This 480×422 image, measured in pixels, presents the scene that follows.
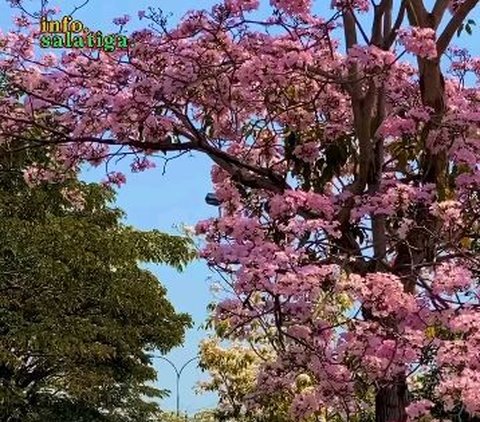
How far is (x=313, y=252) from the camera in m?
4.24

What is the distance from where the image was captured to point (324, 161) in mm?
4742

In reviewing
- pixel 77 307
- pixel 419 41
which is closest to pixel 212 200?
pixel 419 41

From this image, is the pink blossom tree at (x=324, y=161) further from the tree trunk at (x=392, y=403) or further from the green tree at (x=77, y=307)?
the green tree at (x=77, y=307)

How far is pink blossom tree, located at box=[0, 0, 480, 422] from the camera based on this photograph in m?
3.93

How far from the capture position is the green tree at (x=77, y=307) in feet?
36.3

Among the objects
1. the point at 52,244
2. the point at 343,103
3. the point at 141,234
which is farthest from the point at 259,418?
the point at 343,103

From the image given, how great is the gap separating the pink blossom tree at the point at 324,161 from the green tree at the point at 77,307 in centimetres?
528

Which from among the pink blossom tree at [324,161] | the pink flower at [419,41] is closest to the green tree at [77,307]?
the pink blossom tree at [324,161]

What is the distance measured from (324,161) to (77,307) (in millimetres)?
7853

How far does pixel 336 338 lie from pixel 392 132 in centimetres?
102

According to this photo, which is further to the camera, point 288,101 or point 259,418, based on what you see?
point 259,418

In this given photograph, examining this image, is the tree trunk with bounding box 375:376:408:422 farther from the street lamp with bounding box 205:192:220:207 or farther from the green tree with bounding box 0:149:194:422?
the green tree with bounding box 0:149:194:422

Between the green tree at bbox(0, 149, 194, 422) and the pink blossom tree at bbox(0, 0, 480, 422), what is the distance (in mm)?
5282

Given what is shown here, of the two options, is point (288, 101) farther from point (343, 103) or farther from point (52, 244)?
point (52, 244)
